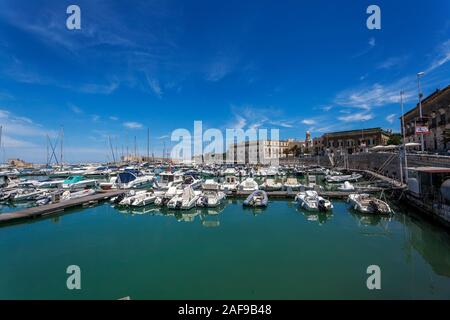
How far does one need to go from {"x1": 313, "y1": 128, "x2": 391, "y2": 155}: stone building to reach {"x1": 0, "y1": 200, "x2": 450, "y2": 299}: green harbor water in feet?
228

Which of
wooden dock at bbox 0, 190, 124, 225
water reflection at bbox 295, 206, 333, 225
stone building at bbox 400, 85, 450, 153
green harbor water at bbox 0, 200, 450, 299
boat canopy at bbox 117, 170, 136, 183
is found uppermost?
stone building at bbox 400, 85, 450, 153

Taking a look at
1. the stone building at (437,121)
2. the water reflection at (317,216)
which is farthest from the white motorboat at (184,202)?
the stone building at (437,121)

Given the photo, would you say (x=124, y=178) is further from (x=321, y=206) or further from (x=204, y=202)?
(x=321, y=206)

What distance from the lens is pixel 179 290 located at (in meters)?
8.29

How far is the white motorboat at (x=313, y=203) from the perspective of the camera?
19.4 m

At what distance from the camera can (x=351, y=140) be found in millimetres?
88688

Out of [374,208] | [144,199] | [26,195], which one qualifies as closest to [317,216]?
[374,208]

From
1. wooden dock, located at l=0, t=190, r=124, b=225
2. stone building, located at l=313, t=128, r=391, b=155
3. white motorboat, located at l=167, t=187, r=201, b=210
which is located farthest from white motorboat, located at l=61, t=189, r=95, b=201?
stone building, located at l=313, t=128, r=391, b=155

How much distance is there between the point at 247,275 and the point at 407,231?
1254 centimetres

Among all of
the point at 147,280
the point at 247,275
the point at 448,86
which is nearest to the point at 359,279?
the point at 247,275

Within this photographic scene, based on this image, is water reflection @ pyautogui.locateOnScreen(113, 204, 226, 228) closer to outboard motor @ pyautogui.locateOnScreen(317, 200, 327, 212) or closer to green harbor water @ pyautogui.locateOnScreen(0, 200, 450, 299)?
green harbor water @ pyautogui.locateOnScreen(0, 200, 450, 299)

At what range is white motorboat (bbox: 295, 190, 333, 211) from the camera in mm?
19359

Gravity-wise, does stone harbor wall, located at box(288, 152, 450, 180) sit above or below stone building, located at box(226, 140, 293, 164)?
below

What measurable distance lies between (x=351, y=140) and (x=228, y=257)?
93.3 meters
